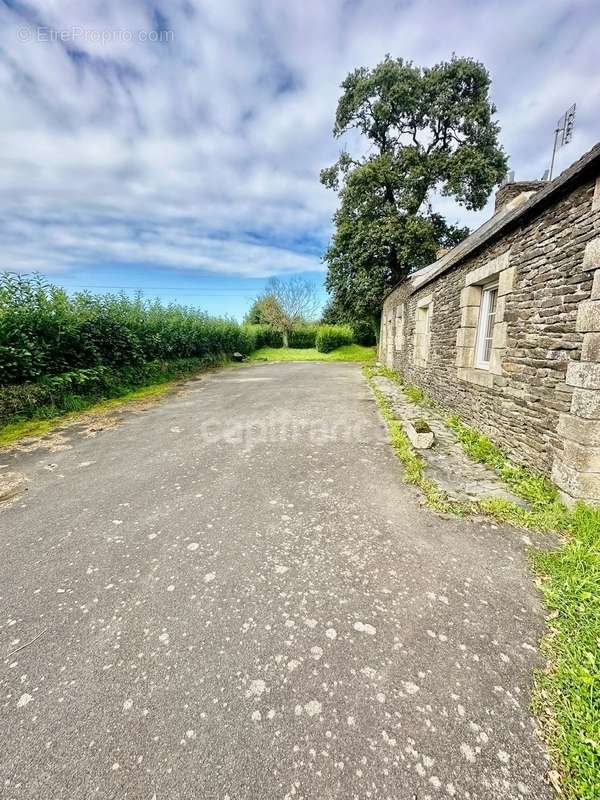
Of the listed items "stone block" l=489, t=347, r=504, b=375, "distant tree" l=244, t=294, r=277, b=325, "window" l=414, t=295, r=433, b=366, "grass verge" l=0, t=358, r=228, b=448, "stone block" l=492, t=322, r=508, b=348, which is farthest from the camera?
"distant tree" l=244, t=294, r=277, b=325

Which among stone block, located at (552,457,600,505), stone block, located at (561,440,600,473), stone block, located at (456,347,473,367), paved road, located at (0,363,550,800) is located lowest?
paved road, located at (0,363,550,800)

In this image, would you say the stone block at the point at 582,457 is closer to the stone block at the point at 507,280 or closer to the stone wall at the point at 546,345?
the stone wall at the point at 546,345

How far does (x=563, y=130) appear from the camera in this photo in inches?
291

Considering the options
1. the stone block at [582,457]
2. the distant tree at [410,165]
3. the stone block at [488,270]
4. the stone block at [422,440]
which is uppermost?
the distant tree at [410,165]

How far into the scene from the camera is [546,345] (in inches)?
141

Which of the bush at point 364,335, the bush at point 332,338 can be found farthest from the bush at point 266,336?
the bush at point 364,335

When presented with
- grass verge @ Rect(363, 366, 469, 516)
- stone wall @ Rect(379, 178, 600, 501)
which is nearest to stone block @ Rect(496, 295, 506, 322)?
stone wall @ Rect(379, 178, 600, 501)

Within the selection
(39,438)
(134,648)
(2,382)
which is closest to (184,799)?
(134,648)

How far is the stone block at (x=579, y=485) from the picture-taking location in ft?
9.63

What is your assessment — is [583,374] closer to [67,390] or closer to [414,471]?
[414,471]

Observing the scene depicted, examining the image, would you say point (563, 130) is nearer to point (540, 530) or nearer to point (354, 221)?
point (540, 530)

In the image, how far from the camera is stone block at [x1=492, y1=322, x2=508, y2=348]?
4402 millimetres

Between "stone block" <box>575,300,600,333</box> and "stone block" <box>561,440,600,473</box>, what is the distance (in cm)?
108

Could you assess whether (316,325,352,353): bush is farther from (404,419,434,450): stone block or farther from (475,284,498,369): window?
(404,419,434,450): stone block
